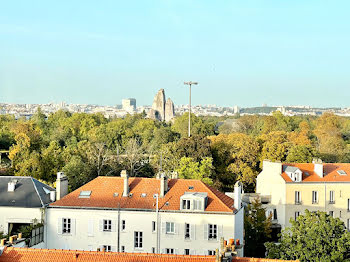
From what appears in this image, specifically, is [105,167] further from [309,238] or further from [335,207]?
[309,238]

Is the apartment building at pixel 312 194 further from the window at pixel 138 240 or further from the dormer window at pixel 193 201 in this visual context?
the window at pixel 138 240

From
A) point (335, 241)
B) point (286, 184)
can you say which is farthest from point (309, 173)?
point (335, 241)

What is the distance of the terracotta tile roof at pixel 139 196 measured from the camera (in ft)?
126

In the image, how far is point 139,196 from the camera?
39.6 metres

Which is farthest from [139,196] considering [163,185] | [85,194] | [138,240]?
[85,194]

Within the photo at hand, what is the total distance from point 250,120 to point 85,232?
105274 millimetres

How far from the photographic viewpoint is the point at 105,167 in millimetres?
71875

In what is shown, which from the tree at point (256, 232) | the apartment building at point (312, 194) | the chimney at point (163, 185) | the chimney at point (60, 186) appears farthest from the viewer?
the apartment building at point (312, 194)

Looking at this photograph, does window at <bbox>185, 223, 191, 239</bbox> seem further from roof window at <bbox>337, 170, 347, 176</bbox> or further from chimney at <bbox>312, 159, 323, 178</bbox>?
roof window at <bbox>337, 170, 347, 176</bbox>

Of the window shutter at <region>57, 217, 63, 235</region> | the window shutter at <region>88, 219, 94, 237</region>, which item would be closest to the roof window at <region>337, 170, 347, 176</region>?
the window shutter at <region>88, 219, 94, 237</region>

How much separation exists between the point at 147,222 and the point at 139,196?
239cm

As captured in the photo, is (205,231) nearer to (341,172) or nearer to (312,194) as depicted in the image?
(312,194)

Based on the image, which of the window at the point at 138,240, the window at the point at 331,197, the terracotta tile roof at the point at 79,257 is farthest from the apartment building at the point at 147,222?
the window at the point at 331,197

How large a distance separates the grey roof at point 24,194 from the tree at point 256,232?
1601 centimetres
